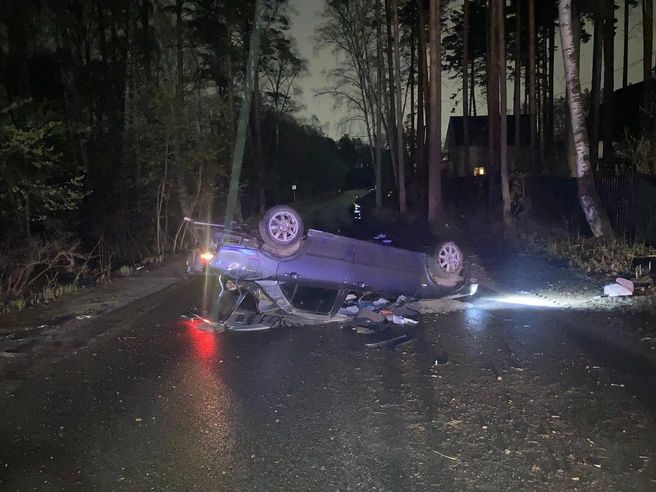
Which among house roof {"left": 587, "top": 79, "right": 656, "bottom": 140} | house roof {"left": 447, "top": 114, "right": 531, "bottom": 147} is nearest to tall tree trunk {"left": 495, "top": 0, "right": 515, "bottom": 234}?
house roof {"left": 587, "top": 79, "right": 656, "bottom": 140}

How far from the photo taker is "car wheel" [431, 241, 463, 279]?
29.9 ft

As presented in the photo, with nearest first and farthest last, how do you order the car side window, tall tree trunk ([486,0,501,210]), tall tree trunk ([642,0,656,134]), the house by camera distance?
1. the car side window
2. tall tree trunk ([486,0,501,210])
3. tall tree trunk ([642,0,656,134])
4. the house

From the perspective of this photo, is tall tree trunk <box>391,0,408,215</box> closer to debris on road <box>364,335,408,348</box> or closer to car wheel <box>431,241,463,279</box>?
car wheel <box>431,241,463,279</box>

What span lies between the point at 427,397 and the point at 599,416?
1452 mm

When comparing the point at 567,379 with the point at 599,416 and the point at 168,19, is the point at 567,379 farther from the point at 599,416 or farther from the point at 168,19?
the point at 168,19

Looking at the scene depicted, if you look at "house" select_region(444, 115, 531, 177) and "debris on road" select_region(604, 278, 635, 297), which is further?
"house" select_region(444, 115, 531, 177)

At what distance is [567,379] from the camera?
557 centimetres

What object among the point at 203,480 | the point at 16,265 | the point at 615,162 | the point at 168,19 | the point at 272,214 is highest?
the point at 168,19

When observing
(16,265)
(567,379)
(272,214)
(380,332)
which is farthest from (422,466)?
(16,265)

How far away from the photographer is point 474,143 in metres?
43.0

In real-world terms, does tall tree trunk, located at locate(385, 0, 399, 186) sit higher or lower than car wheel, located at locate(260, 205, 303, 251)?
higher

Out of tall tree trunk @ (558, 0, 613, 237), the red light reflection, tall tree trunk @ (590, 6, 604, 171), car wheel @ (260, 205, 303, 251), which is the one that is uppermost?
tall tree trunk @ (590, 6, 604, 171)

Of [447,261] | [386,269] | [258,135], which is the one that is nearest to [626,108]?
[258,135]

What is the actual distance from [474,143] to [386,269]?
121ft
